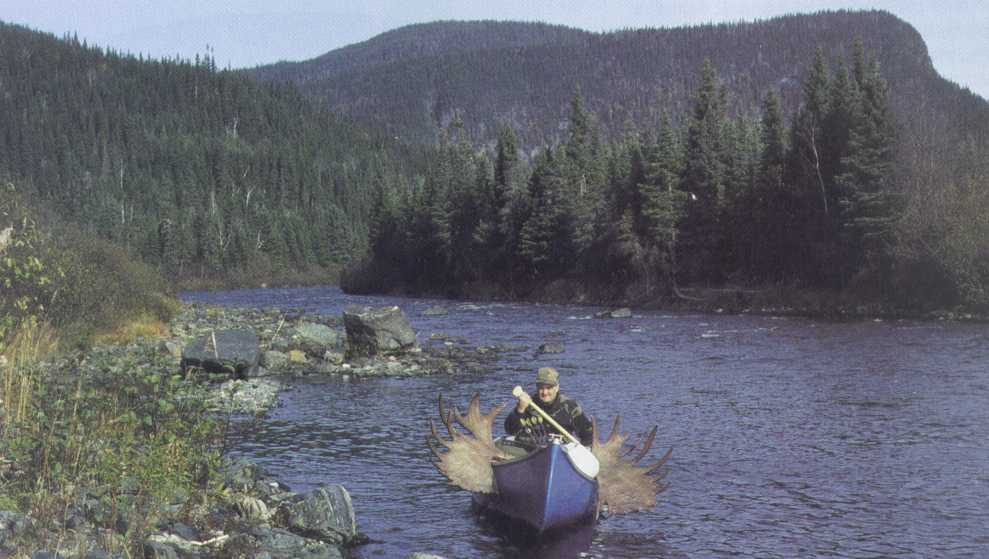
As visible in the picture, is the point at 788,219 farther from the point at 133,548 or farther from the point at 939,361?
the point at 133,548

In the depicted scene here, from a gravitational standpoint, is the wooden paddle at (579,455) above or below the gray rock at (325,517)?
above

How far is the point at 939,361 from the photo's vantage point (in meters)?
30.5

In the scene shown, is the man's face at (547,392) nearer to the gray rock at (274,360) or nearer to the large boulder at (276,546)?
the large boulder at (276,546)

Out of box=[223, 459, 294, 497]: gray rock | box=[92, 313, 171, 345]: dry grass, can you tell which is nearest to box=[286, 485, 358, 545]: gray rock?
box=[223, 459, 294, 497]: gray rock

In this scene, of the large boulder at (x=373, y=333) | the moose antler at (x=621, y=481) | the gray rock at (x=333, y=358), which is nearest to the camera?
the moose antler at (x=621, y=481)

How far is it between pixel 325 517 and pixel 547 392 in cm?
403

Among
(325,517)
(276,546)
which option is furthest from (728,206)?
(276,546)

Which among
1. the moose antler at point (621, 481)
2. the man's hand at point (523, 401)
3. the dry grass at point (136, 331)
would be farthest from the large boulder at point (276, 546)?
the dry grass at point (136, 331)

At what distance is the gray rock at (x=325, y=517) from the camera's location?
13258mm

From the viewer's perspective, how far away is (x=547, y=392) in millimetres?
15336

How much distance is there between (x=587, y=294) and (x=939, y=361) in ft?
137

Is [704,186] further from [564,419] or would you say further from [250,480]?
[250,480]

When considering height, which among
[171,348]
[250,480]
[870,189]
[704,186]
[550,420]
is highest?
[704,186]

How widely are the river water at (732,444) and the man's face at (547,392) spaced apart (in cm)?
213
